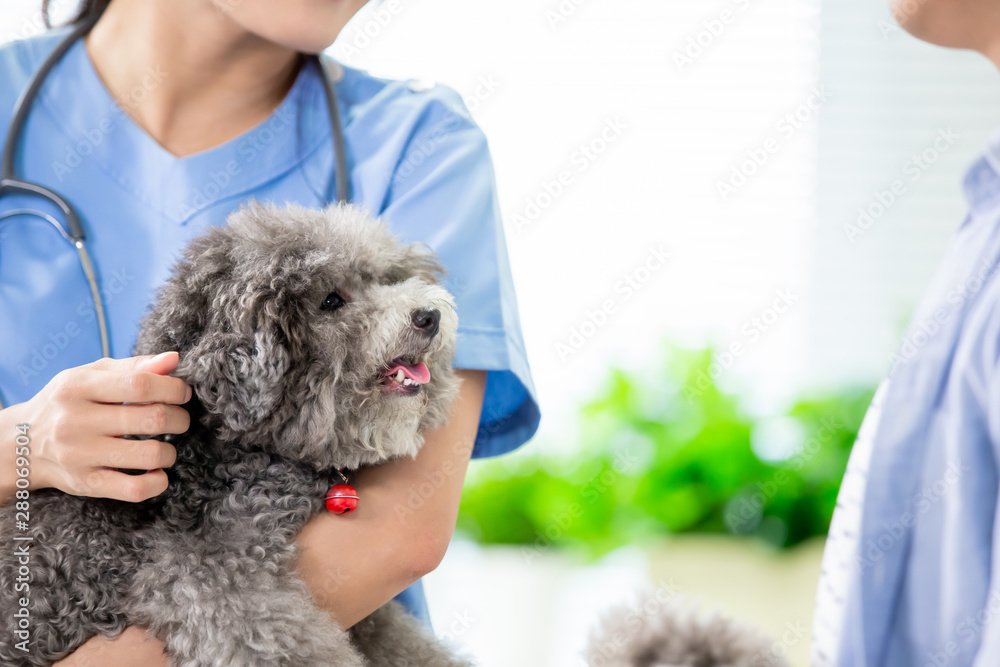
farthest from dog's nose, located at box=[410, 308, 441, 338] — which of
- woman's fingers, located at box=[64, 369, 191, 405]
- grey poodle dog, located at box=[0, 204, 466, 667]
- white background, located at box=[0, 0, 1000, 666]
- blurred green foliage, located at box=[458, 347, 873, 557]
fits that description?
blurred green foliage, located at box=[458, 347, 873, 557]

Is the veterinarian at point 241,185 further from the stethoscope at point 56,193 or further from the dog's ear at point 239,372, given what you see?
the dog's ear at point 239,372

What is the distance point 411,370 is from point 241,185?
1.55 ft

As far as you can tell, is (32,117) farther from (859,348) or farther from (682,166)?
(859,348)

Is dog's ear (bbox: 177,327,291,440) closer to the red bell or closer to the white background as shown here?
the red bell

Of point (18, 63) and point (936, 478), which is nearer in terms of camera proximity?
point (936, 478)

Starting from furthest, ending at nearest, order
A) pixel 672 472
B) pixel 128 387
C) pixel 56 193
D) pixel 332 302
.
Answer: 1. pixel 672 472
2. pixel 56 193
3. pixel 332 302
4. pixel 128 387

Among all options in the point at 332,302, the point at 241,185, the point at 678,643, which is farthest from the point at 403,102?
the point at 678,643

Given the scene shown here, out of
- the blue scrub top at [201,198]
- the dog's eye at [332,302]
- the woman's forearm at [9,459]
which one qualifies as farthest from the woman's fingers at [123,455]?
the blue scrub top at [201,198]

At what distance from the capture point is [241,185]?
1092mm

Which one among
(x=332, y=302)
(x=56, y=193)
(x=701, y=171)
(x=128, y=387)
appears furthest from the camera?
(x=701, y=171)

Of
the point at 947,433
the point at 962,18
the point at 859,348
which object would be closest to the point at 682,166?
the point at 859,348

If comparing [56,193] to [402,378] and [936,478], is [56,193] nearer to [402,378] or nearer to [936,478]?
[402,378]

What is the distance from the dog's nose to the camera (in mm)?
781

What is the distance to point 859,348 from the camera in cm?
281
